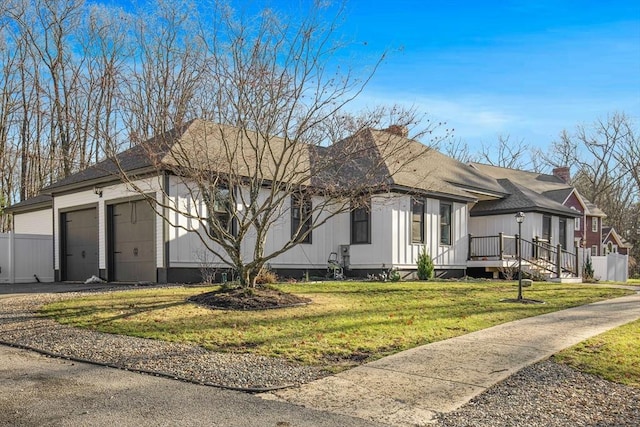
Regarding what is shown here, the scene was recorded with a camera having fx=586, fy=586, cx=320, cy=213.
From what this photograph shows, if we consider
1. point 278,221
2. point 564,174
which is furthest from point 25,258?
point 564,174

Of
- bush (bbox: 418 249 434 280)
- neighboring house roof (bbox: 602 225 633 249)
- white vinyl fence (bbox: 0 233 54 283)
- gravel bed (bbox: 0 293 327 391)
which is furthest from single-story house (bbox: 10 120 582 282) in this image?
neighboring house roof (bbox: 602 225 633 249)

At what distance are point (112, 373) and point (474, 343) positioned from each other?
5047 mm

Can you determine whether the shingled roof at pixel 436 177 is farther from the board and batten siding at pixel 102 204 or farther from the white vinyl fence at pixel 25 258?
the white vinyl fence at pixel 25 258

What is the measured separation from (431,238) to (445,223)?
1208mm

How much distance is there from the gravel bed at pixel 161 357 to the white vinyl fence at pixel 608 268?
939 inches

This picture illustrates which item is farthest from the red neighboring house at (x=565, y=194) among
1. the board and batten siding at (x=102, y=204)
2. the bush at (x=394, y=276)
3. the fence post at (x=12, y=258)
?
the fence post at (x=12, y=258)

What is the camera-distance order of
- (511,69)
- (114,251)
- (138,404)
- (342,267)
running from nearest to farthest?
(138,404), (511,69), (114,251), (342,267)

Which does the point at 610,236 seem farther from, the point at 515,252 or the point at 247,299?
the point at 247,299

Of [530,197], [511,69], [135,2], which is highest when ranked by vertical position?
[135,2]

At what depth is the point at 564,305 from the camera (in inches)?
515

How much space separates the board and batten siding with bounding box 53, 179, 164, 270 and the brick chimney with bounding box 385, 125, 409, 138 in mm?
6714

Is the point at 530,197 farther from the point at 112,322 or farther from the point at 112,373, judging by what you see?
the point at 112,373

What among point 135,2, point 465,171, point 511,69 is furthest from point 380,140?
point 465,171

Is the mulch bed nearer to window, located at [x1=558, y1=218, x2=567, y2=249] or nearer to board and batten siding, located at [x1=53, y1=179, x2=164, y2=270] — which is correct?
board and batten siding, located at [x1=53, y1=179, x2=164, y2=270]
